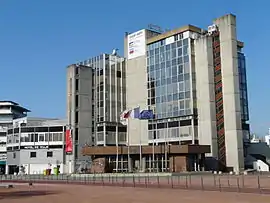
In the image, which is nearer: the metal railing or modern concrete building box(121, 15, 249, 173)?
the metal railing

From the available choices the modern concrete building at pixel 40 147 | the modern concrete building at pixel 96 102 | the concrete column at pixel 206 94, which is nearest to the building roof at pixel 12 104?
the modern concrete building at pixel 40 147

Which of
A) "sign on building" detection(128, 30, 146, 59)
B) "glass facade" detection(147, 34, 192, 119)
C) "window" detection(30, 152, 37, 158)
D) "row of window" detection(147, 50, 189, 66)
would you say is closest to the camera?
"glass facade" detection(147, 34, 192, 119)

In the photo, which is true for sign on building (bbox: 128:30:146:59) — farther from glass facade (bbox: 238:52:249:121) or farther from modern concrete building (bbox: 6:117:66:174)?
modern concrete building (bbox: 6:117:66:174)

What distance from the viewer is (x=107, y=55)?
109 m

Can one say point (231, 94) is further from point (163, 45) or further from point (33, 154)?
point (33, 154)

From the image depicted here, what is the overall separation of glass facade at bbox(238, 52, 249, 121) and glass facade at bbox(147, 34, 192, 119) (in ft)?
44.5

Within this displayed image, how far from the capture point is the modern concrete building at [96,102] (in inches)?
4094

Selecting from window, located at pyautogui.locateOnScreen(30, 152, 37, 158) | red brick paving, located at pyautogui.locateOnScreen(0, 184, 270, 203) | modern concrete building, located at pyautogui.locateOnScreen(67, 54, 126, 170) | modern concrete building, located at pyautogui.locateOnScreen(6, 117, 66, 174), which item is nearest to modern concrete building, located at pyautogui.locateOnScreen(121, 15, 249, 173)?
modern concrete building, located at pyautogui.locateOnScreen(67, 54, 126, 170)

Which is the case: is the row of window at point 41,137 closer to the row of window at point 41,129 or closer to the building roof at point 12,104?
the row of window at point 41,129

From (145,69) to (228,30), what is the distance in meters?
23.4

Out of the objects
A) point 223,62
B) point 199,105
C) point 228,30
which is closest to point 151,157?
point 199,105

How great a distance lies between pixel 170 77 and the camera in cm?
9494

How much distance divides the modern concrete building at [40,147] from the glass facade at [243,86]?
155ft

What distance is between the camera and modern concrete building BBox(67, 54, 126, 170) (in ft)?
341
